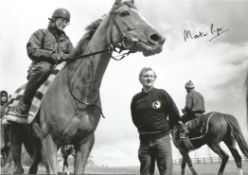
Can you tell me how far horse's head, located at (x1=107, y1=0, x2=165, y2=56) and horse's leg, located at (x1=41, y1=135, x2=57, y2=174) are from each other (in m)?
1.56

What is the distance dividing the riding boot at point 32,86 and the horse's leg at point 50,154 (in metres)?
0.92

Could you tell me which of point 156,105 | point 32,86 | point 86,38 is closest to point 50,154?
point 32,86

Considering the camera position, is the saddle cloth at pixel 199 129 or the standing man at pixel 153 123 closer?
the standing man at pixel 153 123

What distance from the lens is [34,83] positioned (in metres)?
6.17

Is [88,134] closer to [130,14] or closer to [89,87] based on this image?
[89,87]

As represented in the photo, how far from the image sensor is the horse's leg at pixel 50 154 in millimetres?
5465

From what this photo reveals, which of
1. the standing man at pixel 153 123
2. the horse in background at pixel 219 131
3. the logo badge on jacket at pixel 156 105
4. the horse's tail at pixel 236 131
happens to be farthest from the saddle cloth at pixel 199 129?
the logo badge on jacket at pixel 156 105

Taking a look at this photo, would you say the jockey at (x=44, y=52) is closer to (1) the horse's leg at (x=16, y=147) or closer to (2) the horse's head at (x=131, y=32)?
(1) the horse's leg at (x=16, y=147)

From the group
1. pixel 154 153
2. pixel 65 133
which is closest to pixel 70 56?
pixel 65 133

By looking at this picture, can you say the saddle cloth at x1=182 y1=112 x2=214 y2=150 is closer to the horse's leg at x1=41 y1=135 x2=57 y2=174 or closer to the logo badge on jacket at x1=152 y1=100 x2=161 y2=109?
the logo badge on jacket at x1=152 y1=100 x2=161 y2=109

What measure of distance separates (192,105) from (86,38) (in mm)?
8330

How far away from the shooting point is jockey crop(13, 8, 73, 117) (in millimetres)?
6160

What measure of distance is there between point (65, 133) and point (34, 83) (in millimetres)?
1118

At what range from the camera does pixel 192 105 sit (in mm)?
13844
